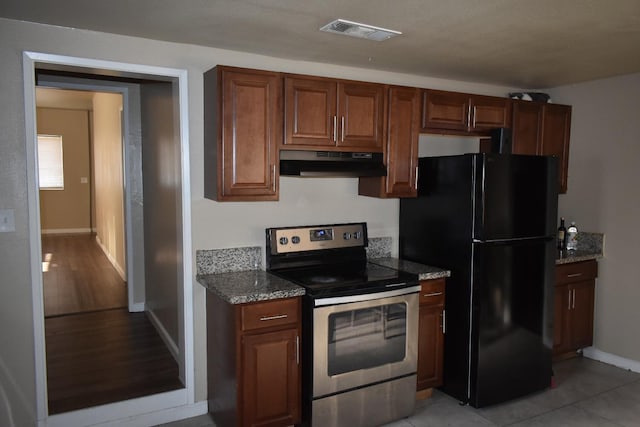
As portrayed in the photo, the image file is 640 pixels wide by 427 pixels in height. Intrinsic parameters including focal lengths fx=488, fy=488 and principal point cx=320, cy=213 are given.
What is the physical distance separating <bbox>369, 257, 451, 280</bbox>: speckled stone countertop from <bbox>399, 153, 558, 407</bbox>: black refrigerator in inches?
3.4

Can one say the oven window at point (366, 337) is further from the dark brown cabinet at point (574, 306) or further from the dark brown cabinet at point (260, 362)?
the dark brown cabinet at point (574, 306)

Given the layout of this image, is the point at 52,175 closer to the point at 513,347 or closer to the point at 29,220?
the point at 29,220

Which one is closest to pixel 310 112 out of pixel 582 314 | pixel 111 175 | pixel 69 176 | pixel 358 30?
pixel 358 30

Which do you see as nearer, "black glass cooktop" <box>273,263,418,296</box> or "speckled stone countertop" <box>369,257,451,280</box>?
"black glass cooktop" <box>273,263,418,296</box>

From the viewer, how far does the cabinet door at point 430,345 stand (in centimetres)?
321

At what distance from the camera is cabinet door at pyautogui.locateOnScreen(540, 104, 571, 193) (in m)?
3.95

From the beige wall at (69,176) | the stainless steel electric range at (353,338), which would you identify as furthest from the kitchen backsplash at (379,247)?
the beige wall at (69,176)

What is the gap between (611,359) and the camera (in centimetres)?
397

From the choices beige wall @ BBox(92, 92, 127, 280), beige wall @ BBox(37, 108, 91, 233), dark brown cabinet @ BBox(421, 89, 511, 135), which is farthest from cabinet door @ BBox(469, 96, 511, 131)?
beige wall @ BBox(37, 108, 91, 233)

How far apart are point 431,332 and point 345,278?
0.77 m

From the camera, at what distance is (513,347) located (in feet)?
10.6

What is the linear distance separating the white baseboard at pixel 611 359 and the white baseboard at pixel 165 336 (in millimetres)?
3366

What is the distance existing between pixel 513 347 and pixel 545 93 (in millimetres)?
2288

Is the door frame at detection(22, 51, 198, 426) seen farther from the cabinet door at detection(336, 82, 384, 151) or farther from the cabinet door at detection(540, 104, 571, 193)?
the cabinet door at detection(540, 104, 571, 193)
